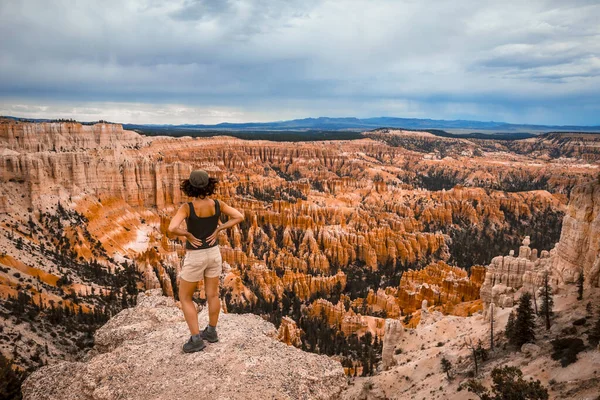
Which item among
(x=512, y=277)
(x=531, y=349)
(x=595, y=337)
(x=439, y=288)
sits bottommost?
(x=439, y=288)

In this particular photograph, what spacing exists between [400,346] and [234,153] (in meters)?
84.4

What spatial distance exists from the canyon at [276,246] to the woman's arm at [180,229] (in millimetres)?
9588

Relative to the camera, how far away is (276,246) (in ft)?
163

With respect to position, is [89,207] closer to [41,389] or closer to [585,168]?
[41,389]

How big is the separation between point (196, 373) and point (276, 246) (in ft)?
143

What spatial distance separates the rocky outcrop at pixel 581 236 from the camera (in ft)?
55.0

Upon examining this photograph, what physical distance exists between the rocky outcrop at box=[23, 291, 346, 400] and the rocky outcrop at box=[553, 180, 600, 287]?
49.4 ft

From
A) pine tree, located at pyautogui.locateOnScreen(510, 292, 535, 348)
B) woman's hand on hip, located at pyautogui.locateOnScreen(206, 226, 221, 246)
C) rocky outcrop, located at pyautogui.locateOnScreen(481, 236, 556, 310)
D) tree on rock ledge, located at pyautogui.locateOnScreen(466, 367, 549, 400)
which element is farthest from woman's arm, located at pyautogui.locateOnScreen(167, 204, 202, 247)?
rocky outcrop, located at pyautogui.locateOnScreen(481, 236, 556, 310)

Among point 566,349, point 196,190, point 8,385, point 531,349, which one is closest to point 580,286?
point 531,349

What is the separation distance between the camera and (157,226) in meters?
48.2

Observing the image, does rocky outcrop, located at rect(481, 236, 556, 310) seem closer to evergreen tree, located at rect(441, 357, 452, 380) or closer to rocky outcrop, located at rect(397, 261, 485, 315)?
rocky outcrop, located at rect(397, 261, 485, 315)

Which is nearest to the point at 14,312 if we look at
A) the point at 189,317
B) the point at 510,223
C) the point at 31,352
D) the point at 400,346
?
the point at 31,352

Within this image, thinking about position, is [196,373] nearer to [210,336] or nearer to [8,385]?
[210,336]

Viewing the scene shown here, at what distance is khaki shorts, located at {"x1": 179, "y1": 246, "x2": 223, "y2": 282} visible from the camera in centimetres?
629
